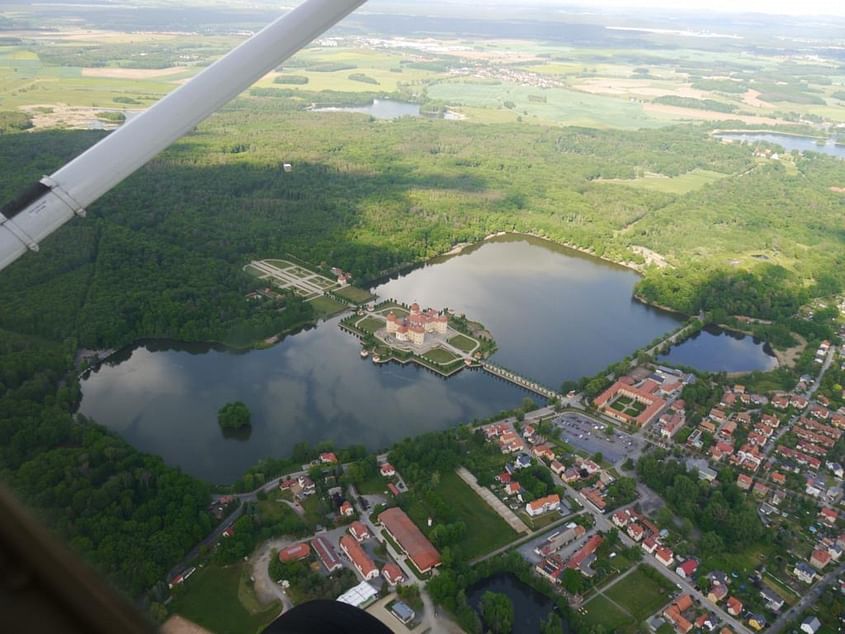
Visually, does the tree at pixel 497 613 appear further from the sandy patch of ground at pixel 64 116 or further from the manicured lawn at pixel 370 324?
the sandy patch of ground at pixel 64 116

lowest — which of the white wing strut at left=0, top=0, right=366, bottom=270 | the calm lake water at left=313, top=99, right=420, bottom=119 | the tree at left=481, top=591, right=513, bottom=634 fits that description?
the calm lake water at left=313, top=99, right=420, bottom=119

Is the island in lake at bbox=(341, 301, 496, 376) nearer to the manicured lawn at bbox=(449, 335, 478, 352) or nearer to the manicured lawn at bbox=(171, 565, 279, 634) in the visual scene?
the manicured lawn at bbox=(449, 335, 478, 352)

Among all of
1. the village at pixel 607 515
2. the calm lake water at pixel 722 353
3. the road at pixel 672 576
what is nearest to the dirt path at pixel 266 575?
the village at pixel 607 515

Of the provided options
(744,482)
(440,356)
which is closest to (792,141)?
(440,356)

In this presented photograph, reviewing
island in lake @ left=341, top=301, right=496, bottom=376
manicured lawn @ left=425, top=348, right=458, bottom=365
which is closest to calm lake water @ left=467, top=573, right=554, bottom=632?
island in lake @ left=341, top=301, right=496, bottom=376

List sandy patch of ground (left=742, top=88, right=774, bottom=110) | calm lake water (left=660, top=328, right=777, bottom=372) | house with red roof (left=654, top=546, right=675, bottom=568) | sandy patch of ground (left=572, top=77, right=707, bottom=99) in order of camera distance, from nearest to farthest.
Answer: house with red roof (left=654, top=546, right=675, bottom=568), calm lake water (left=660, top=328, right=777, bottom=372), sandy patch of ground (left=742, top=88, right=774, bottom=110), sandy patch of ground (left=572, top=77, right=707, bottom=99)

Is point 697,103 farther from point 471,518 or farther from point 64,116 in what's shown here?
point 471,518

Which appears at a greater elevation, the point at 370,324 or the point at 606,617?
the point at 606,617
